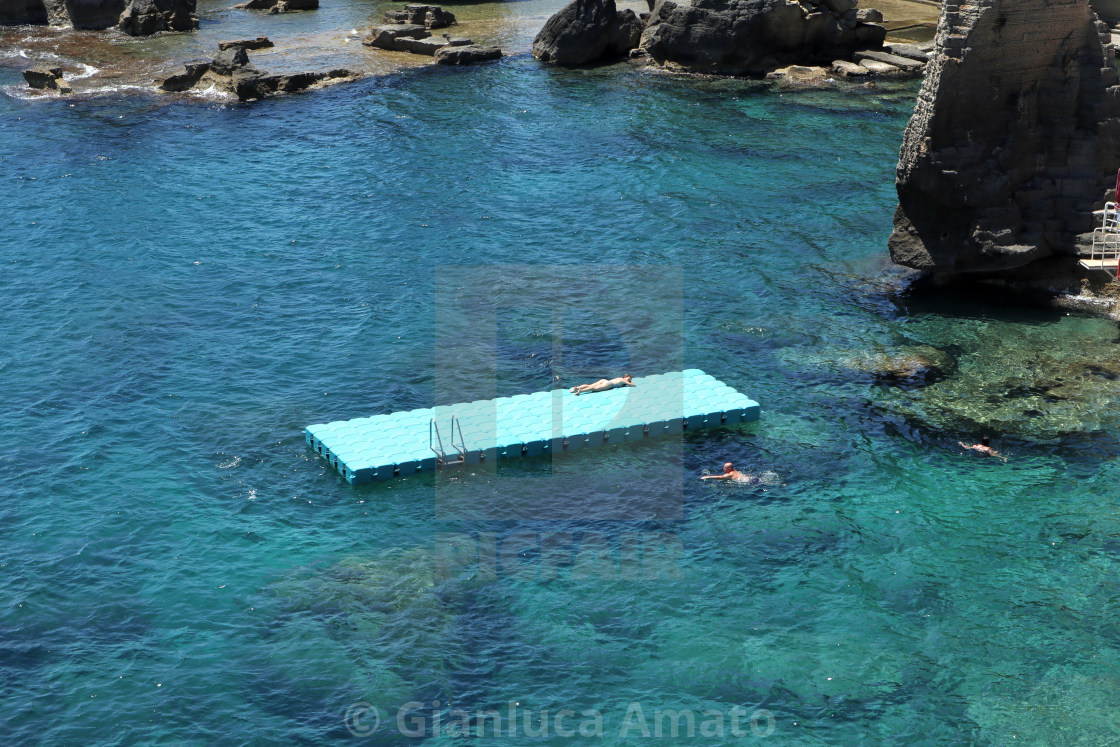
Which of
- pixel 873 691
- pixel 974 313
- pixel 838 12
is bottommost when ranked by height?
pixel 873 691

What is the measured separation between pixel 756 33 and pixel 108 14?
147ft

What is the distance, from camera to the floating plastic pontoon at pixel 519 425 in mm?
29016

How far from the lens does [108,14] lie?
253 feet

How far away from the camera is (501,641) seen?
2294 centimetres

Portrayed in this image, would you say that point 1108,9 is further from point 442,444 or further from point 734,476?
point 442,444

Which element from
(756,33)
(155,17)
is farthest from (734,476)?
(155,17)

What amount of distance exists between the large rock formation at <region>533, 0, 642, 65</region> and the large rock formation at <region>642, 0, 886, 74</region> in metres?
2.54

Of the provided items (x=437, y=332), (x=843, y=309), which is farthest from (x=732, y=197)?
(x=437, y=332)

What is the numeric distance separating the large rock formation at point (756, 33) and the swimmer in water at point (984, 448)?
3961 centimetres

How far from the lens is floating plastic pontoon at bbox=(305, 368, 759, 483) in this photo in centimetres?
2902

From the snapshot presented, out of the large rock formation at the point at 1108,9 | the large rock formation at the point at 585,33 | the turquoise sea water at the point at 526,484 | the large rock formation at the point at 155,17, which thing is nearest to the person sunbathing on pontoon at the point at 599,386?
the turquoise sea water at the point at 526,484

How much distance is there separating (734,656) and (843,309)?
17.9m

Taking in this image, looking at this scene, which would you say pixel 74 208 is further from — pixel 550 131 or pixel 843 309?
pixel 843 309

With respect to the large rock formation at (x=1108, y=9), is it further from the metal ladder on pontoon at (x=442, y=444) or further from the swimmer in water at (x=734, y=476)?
the metal ladder on pontoon at (x=442, y=444)
